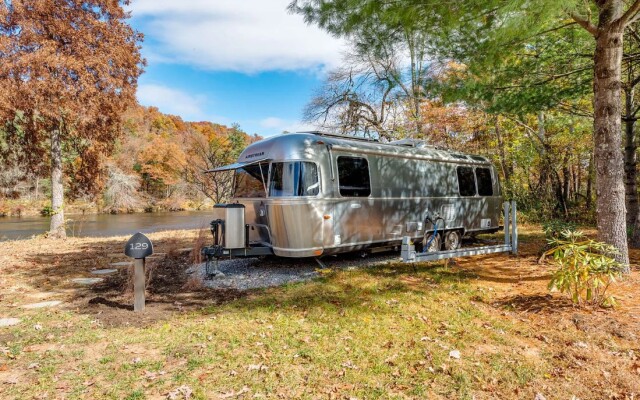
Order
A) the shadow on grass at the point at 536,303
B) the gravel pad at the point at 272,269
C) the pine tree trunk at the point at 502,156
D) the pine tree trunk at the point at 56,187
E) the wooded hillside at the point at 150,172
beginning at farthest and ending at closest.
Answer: the wooded hillside at the point at 150,172
the pine tree trunk at the point at 502,156
the pine tree trunk at the point at 56,187
the gravel pad at the point at 272,269
the shadow on grass at the point at 536,303

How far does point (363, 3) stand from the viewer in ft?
18.0

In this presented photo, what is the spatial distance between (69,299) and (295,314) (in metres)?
3.44

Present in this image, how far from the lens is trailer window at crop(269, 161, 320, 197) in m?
6.33

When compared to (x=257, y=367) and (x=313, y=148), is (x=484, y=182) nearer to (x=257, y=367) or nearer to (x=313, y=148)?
(x=313, y=148)

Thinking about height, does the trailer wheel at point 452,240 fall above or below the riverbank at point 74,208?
below

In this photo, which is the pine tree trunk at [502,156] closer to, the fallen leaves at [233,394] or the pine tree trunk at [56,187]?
the fallen leaves at [233,394]

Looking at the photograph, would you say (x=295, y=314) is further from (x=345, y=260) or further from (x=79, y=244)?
(x=79, y=244)

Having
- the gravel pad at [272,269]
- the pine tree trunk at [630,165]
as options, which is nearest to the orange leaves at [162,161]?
the gravel pad at [272,269]

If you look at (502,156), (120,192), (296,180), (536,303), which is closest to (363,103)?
(502,156)

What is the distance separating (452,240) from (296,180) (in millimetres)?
4679

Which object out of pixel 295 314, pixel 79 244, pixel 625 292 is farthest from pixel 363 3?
pixel 79 244

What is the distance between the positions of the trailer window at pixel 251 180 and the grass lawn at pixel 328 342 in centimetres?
200

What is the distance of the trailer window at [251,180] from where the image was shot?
22.4 feet

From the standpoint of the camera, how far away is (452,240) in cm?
898
